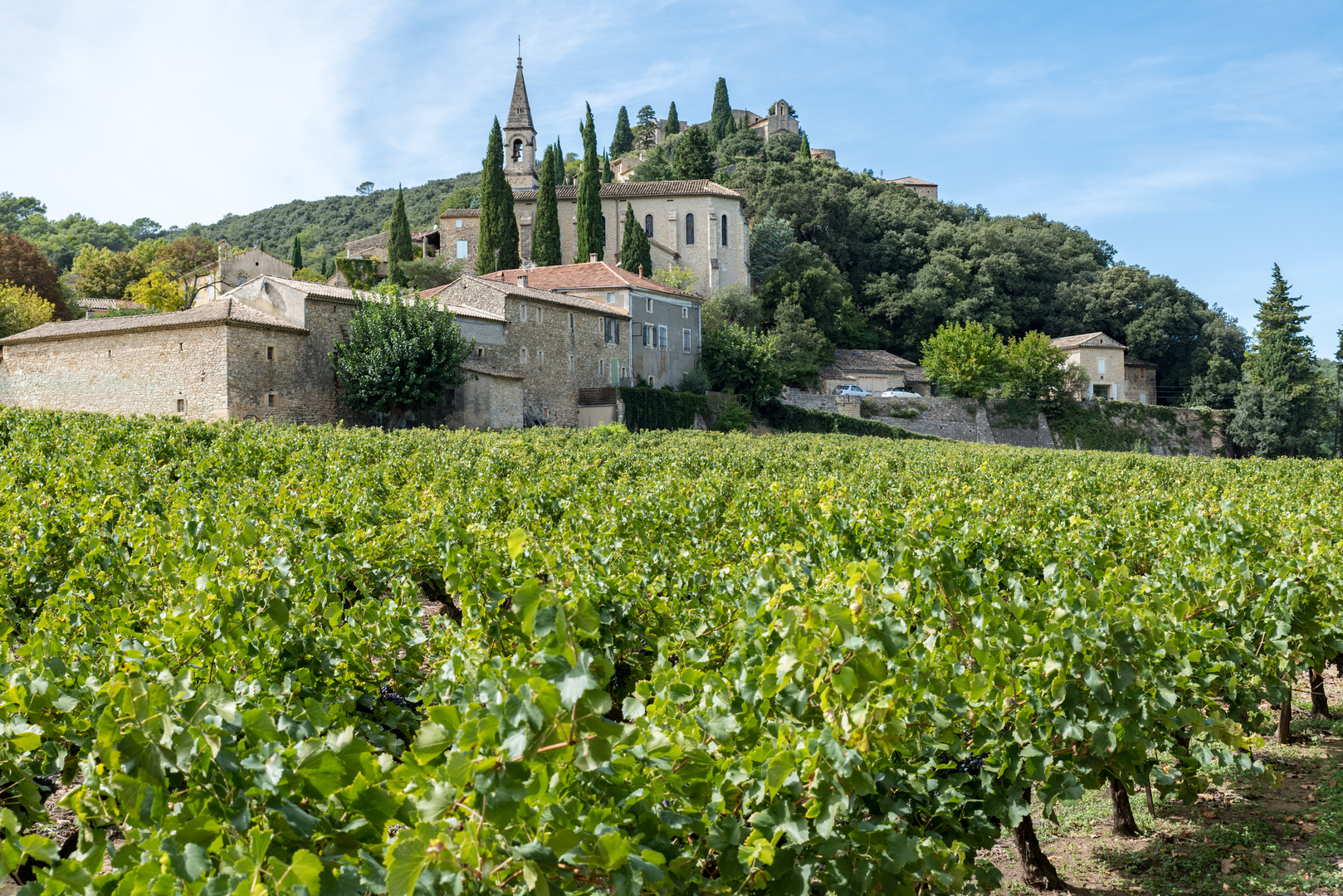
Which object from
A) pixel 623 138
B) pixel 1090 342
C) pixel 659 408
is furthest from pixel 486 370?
pixel 623 138

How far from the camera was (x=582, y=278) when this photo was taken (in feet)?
152

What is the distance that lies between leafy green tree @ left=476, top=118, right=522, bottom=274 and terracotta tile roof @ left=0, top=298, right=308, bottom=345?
2238 cm

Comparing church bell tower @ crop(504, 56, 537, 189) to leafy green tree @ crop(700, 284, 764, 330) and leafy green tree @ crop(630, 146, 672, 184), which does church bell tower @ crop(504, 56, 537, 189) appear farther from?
leafy green tree @ crop(700, 284, 764, 330)

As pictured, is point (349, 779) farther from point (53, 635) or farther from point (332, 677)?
point (53, 635)

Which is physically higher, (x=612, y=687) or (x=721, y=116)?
(x=721, y=116)

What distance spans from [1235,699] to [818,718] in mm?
3492

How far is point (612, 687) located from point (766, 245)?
6101 cm

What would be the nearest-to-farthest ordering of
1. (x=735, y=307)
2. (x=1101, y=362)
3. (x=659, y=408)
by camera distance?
(x=659, y=408)
(x=735, y=307)
(x=1101, y=362)

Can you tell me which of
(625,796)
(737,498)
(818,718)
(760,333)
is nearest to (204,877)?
(625,796)

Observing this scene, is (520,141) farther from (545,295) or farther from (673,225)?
(545,295)

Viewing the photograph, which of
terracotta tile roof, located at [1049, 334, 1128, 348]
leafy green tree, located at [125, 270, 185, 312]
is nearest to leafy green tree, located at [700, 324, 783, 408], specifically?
terracotta tile roof, located at [1049, 334, 1128, 348]

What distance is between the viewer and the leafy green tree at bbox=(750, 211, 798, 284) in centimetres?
6397

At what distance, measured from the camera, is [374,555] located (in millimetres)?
7273

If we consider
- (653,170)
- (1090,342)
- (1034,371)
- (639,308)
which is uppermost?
(653,170)
